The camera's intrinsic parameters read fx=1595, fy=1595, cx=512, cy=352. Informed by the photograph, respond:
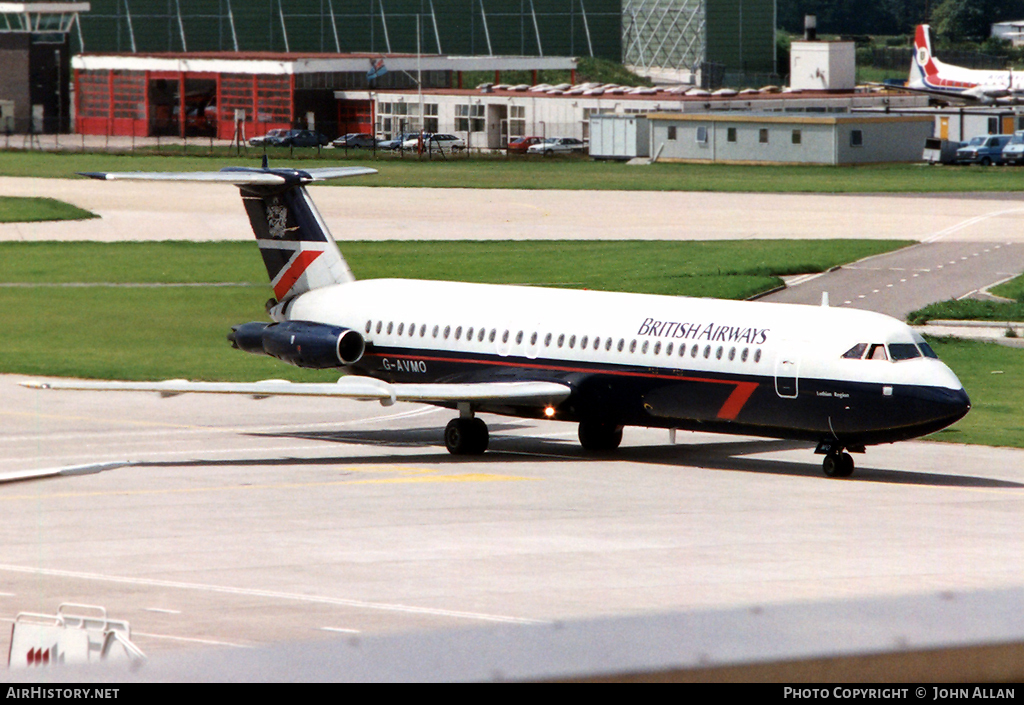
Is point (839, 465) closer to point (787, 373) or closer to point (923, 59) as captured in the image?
point (787, 373)

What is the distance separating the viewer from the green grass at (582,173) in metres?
106

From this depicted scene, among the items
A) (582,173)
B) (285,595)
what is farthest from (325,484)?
(582,173)

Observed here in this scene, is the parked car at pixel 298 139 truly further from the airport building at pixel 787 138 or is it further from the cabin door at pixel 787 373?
the cabin door at pixel 787 373

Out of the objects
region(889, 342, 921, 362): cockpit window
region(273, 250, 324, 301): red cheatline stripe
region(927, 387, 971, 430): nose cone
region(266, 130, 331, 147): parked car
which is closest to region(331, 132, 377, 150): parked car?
region(266, 130, 331, 147): parked car

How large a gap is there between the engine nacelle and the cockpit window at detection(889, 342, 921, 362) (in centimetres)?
1234

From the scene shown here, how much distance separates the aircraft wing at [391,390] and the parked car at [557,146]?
103116 millimetres

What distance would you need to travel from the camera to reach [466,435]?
34906 millimetres

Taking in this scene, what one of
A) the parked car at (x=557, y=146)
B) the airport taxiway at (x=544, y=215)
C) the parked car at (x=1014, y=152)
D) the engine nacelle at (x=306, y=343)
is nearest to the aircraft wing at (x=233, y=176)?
the engine nacelle at (x=306, y=343)

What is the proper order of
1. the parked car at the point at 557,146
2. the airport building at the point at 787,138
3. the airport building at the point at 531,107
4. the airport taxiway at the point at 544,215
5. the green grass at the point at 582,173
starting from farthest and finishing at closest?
1. the airport building at the point at 531,107
2. the parked car at the point at 557,146
3. the airport building at the point at 787,138
4. the green grass at the point at 582,173
5. the airport taxiway at the point at 544,215

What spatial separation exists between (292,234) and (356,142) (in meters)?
94.1

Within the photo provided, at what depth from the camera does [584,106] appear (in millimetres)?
145125

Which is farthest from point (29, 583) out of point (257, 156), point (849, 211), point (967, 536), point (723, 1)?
point (723, 1)

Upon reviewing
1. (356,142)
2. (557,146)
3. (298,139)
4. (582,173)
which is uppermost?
(298,139)

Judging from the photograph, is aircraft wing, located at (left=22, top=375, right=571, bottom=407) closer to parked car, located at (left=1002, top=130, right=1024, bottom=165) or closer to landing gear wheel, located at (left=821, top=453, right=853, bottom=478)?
landing gear wheel, located at (left=821, top=453, right=853, bottom=478)
